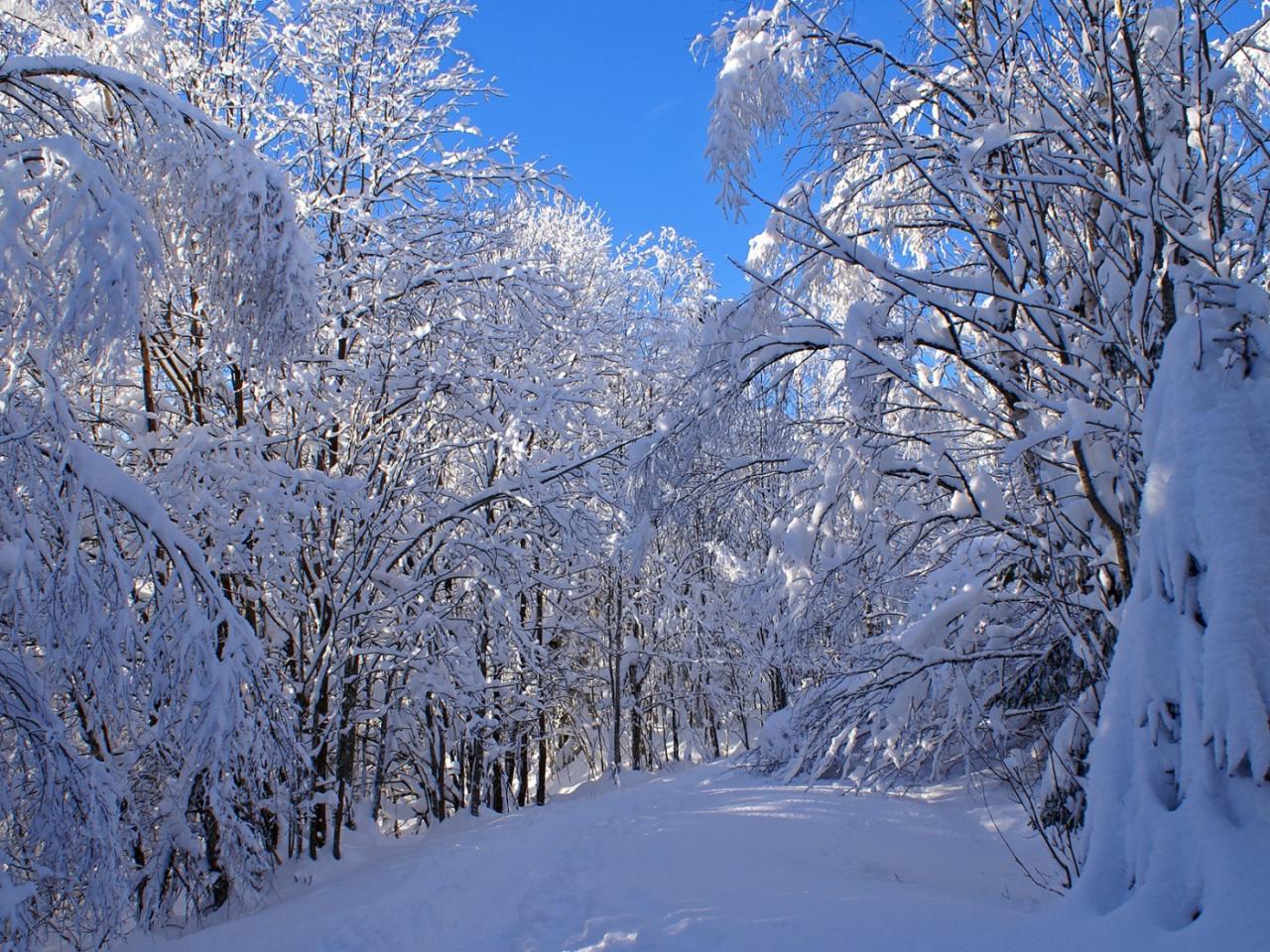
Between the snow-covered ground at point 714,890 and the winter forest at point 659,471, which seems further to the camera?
the snow-covered ground at point 714,890

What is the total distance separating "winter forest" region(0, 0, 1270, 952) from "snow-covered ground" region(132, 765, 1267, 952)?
0.18 feet

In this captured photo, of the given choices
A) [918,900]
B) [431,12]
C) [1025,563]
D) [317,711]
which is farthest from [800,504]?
[431,12]

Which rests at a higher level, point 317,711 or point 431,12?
point 431,12

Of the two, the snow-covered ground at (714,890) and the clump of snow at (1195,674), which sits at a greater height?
the clump of snow at (1195,674)

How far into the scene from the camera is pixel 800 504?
5.57 meters

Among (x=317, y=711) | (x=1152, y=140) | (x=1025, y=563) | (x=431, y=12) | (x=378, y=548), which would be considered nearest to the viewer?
(x=1152, y=140)

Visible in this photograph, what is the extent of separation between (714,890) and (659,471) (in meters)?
2.45

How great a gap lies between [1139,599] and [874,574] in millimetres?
3251

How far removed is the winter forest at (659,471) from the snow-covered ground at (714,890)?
0.06 m

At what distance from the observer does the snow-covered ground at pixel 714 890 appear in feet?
10.5

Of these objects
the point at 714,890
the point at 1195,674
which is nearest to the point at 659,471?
the point at 714,890

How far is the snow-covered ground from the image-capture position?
3.19 metres

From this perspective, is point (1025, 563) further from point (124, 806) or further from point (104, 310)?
point (124, 806)

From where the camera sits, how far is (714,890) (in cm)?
465
